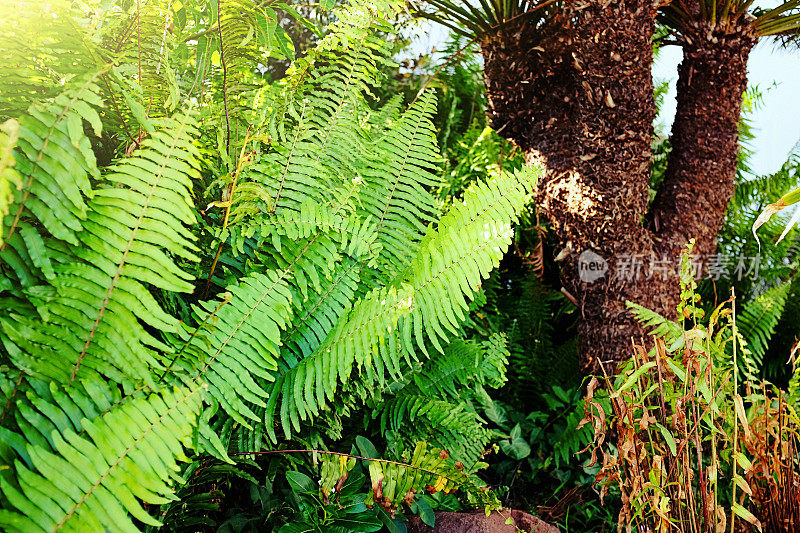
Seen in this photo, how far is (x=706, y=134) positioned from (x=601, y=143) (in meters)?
0.60

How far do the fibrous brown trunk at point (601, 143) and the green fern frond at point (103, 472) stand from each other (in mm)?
1764

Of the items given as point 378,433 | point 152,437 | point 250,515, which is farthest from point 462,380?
point 152,437

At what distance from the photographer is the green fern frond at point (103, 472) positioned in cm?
61

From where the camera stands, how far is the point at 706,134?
2346mm

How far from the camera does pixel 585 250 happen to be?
2197 millimetres

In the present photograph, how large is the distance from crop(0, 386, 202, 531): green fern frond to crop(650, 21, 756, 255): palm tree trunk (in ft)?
7.19

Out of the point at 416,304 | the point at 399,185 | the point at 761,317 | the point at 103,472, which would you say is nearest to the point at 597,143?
the point at 399,185

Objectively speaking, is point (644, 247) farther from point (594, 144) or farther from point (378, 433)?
point (378, 433)

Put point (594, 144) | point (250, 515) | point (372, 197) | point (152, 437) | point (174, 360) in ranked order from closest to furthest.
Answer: point (152, 437)
point (174, 360)
point (250, 515)
point (372, 197)
point (594, 144)

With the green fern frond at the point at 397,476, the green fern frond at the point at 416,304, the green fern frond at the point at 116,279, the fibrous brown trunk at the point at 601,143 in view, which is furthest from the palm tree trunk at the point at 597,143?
the green fern frond at the point at 116,279

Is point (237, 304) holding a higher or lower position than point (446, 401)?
higher

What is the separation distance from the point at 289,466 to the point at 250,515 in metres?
0.13

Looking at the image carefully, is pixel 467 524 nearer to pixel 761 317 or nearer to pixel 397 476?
pixel 397 476

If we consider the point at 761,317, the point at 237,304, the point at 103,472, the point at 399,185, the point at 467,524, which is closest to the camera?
the point at 103,472
